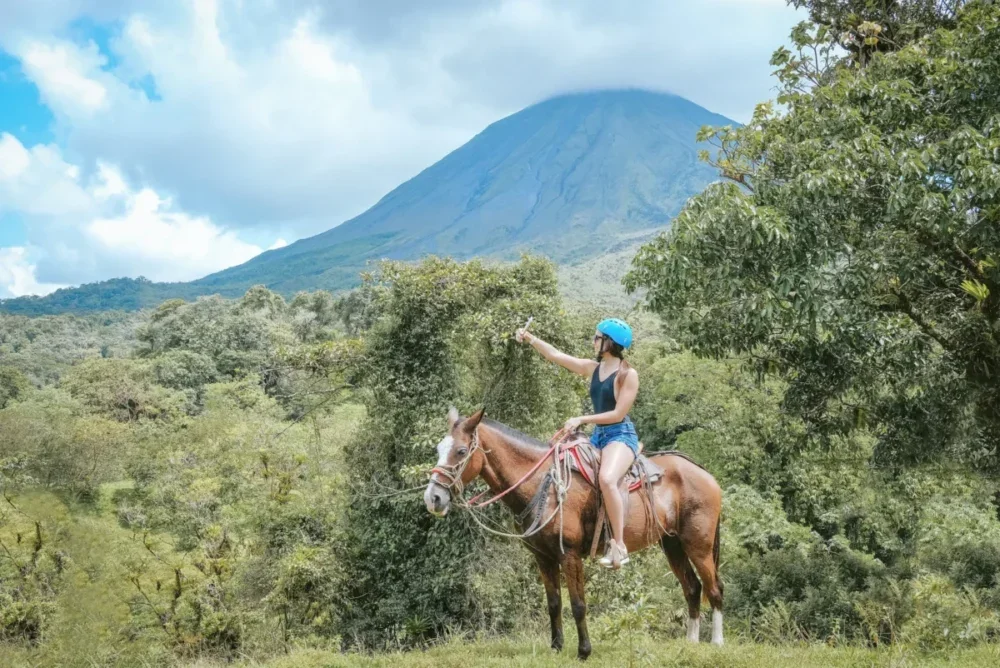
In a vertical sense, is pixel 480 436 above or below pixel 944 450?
above

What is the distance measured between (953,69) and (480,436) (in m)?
6.64

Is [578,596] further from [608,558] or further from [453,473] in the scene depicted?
[453,473]

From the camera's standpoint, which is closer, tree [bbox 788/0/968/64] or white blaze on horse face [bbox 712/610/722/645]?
white blaze on horse face [bbox 712/610/722/645]

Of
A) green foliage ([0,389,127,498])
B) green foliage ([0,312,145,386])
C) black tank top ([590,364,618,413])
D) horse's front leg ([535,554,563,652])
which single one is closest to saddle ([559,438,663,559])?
horse's front leg ([535,554,563,652])

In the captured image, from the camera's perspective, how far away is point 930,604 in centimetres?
633

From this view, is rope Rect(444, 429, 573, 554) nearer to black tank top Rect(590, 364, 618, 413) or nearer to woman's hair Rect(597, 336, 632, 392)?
black tank top Rect(590, 364, 618, 413)

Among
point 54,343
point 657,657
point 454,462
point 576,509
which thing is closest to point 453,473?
point 454,462

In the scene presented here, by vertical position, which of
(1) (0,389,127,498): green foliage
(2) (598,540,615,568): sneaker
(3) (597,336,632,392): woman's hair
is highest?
(3) (597,336,632,392): woman's hair

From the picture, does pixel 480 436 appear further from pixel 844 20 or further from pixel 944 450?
pixel 844 20

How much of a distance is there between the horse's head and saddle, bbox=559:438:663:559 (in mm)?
823

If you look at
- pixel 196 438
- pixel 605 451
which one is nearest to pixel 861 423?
pixel 605 451

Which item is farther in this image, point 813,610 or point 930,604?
point 813,610

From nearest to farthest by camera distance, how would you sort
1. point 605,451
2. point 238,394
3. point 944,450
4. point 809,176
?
point 605,451 < point 809,176 < point 944,450 < point 238,394

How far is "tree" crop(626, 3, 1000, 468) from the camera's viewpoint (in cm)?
677
